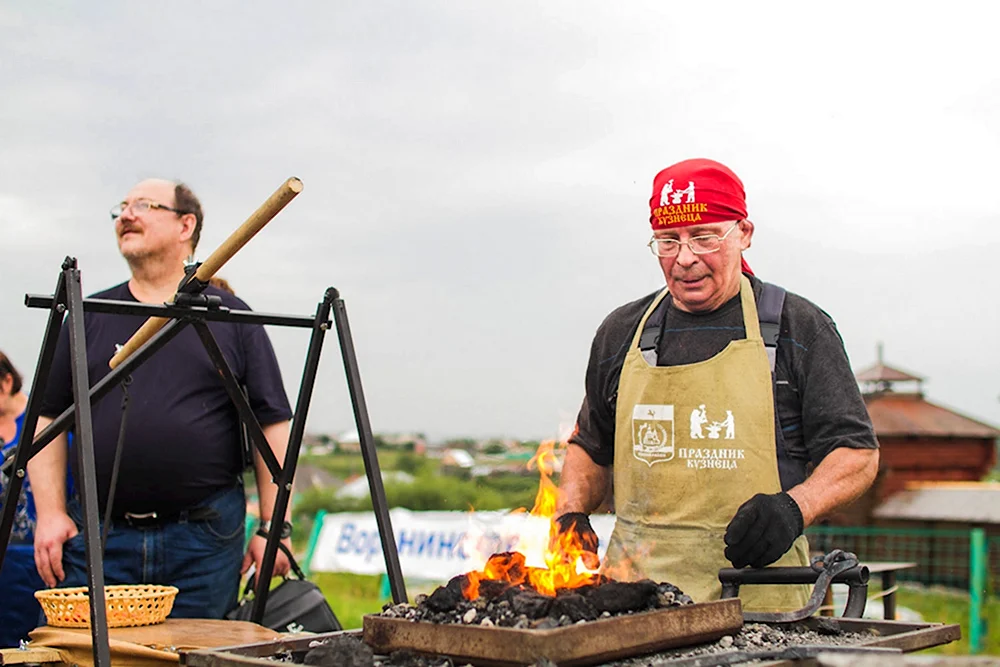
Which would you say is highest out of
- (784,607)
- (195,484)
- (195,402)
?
(195,402)

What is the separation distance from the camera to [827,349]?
327 centimetres

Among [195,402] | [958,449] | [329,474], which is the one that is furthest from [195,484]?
[329,474]

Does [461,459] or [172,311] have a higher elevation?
[172,311]

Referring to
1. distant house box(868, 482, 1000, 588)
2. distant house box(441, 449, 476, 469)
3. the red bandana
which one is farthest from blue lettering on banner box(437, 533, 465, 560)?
the red bandana

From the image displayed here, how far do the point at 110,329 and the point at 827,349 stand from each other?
277cm

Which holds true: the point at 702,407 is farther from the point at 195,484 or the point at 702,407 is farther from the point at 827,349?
the point at 195,484

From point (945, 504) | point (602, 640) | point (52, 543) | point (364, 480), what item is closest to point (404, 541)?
point (364, 480)

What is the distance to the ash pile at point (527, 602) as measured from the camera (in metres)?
2.07

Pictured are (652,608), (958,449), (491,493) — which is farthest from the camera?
(958,449)

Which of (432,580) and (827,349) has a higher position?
(827,349)

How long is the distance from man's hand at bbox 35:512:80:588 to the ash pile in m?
1.98

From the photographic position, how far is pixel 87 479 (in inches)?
95.9

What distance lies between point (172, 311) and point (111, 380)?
261 mm

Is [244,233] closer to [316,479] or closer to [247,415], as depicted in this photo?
[247,415]
